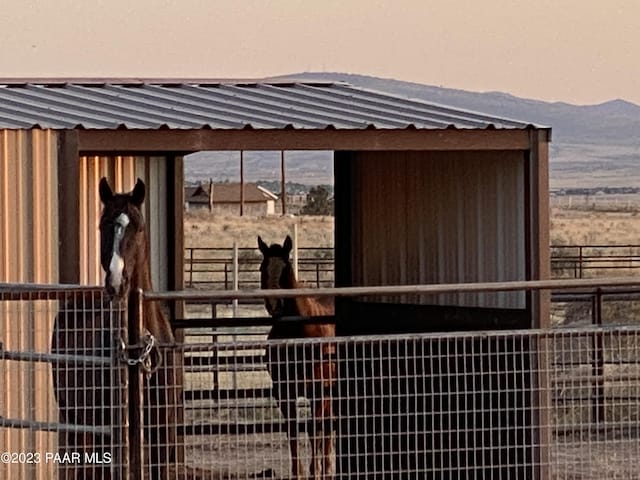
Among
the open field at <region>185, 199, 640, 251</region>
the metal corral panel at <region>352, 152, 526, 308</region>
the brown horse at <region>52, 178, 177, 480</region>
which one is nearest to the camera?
the brown horse at <region>52, 178, 177, 480</region>

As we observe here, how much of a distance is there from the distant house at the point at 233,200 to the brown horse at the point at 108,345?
249 ft

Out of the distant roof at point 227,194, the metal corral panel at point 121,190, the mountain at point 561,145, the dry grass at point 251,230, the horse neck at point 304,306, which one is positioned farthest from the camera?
the mountain at point 561,145

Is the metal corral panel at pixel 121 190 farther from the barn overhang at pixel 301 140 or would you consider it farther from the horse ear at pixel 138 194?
the horse ear at pixel 138 194

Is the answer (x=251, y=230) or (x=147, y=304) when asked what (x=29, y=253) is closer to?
(x=147, y=304)

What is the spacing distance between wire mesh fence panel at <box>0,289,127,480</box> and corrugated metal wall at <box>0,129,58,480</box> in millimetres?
11

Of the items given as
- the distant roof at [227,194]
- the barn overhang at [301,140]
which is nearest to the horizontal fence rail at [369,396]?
the barn overhang at [301,140]

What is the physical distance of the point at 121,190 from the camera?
12836 millimetres

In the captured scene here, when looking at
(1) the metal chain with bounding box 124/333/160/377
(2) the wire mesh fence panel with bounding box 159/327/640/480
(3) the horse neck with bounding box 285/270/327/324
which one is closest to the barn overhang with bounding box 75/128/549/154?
(2) the wire mesh fence panel with bounding box 159/327/640/480

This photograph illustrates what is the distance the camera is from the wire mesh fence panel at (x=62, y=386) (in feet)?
26.0

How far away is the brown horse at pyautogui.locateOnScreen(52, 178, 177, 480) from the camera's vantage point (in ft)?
26.6

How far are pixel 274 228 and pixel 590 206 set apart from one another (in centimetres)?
4375

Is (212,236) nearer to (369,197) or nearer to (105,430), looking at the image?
(369,197)

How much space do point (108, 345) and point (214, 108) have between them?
2.81 metres

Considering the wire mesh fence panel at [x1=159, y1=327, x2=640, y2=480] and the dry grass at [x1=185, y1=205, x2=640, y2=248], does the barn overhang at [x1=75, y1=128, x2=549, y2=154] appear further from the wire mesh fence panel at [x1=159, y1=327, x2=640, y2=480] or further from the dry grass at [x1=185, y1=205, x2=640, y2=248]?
the dry grass at [x1=185, y1=205, x2=640, y2=248]
